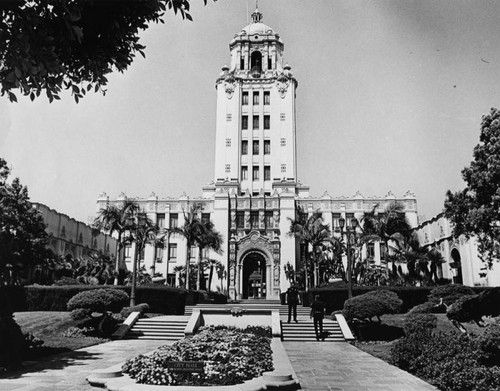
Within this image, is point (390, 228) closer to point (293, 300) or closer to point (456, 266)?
point (456, 266)

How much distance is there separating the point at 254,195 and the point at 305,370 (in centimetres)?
4615

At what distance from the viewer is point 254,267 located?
54.5 meters

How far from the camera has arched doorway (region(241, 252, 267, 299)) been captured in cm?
5309

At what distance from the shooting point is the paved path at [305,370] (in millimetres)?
9800

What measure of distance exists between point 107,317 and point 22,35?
17.2m

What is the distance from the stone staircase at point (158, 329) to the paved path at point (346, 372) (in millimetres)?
6135

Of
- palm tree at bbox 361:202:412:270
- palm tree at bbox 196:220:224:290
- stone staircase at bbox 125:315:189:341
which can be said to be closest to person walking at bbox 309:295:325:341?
stone staircase at bbox 125:315:189:341

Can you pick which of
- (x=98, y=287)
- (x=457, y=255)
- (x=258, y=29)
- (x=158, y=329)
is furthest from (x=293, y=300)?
(x=258, y=29)

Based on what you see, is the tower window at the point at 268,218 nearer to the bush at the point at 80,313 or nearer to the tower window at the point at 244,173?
the tower window at the point at 244,173

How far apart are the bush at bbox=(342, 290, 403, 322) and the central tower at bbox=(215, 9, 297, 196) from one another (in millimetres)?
36777

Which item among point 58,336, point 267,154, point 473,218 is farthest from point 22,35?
point 267,154

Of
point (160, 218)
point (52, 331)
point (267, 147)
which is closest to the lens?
point (52, 331)

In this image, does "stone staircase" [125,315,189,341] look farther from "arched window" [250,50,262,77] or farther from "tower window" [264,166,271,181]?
"arched window" [250,50,262,77]

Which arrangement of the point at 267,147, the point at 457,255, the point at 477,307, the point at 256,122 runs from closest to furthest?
the point at 477,307, the point at 457,255, the point at 267,147, the point at 256,122
